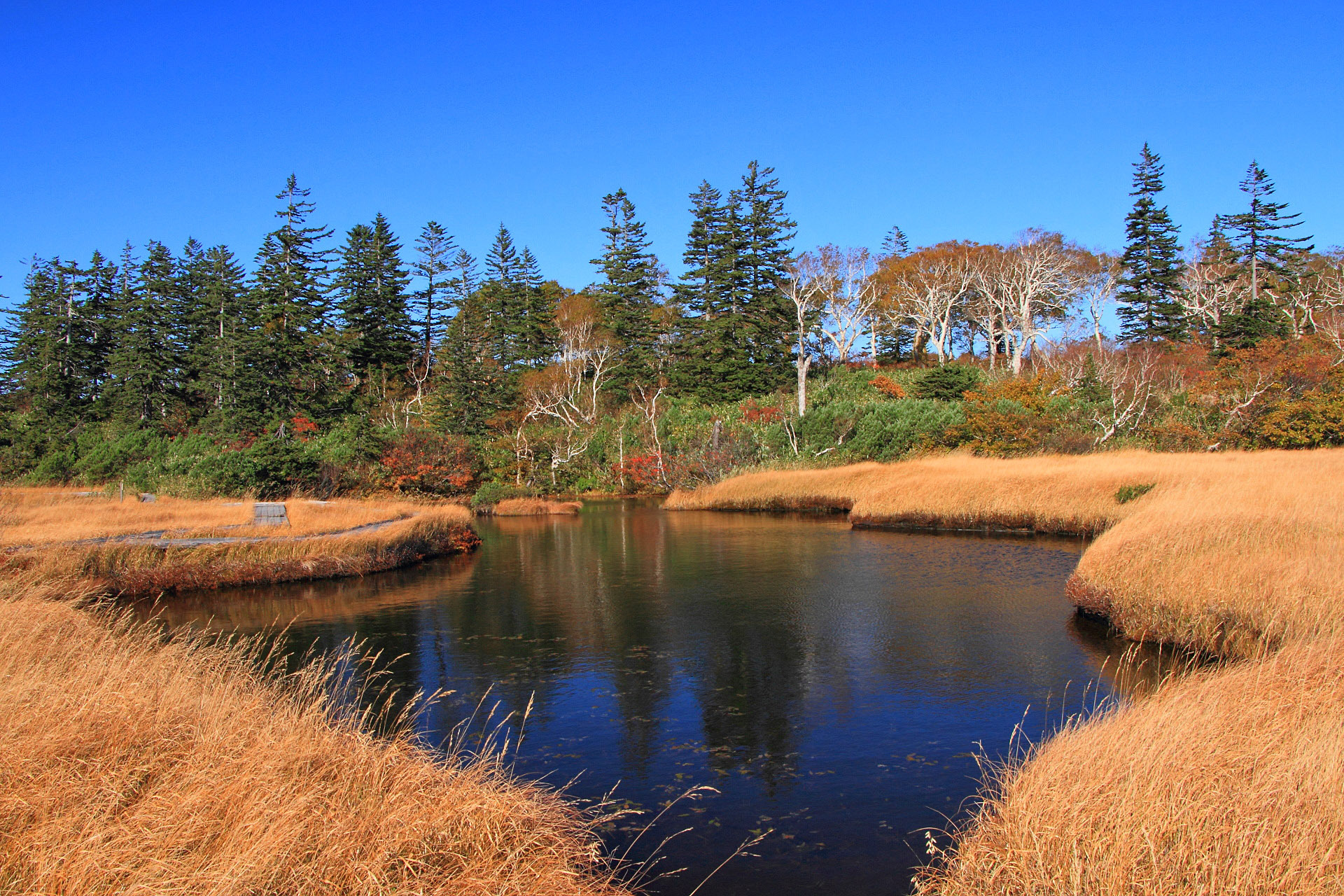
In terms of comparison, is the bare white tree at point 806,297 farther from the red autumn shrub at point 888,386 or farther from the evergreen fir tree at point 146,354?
the evergreen fir tree at point 146,354

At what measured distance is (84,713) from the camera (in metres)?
6.61

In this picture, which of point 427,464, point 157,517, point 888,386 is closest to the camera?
point 157,517

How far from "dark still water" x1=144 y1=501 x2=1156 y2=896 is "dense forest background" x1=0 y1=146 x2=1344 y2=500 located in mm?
19024

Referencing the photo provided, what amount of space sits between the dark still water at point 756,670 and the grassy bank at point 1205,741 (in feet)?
3.60

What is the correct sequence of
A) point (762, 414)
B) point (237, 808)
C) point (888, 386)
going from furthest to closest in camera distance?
point (888, 386)
point (762, 414)
point (237, 808)

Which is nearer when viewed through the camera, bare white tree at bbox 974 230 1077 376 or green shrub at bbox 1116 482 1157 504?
green shrub at bbox 1116 482 1157 504

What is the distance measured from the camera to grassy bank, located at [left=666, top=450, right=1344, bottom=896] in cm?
519

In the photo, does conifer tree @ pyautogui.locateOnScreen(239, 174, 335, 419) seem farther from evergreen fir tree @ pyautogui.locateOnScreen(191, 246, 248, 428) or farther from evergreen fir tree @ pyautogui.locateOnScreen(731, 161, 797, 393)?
evergreen fir tree @ pyautogui.locateOnScreen(731, 161, 797, 393)

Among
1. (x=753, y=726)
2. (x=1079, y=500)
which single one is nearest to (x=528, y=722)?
(x=753, y=726)

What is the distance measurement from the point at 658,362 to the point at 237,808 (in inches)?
2280

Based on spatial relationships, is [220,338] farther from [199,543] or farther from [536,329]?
[199,543]

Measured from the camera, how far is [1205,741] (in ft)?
22.1

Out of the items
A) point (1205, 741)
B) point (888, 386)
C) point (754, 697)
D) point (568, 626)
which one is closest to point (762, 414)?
point (888, 386)

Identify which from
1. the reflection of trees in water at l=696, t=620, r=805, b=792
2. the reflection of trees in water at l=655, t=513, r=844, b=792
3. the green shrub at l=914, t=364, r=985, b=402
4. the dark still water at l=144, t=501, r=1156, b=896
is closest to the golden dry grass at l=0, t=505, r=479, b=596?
the dark still water at l=144, t=501, r=1156, b=896
